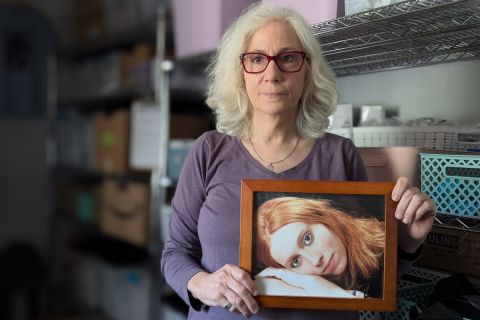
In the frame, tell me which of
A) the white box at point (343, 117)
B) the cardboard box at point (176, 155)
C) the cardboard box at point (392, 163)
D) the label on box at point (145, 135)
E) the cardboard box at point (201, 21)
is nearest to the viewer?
the cardboard box at point (392, 163)

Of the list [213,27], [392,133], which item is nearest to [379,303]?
[392,133]

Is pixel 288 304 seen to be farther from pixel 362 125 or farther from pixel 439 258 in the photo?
pixel 362 125

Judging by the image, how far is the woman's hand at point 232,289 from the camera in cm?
89

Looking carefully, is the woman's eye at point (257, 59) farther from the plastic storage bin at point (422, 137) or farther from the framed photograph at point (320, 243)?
the plastic storage bin at point (422, 137)

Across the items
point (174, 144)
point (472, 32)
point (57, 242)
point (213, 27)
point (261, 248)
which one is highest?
point (213, 27)

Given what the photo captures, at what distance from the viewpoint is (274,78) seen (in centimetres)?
99

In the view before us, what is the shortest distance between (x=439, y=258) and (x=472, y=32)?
2.01 ft

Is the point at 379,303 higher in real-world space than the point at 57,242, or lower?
higher

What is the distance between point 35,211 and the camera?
10.5ft

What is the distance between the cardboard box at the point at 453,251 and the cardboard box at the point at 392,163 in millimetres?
155

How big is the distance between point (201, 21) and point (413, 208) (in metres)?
1.22

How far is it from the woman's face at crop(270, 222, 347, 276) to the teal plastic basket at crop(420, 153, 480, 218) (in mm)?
379

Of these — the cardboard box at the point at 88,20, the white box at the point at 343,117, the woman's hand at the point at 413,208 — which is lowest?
the woman's hand at the point at 413,208

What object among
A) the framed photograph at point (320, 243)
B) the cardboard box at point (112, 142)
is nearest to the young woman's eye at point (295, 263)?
the framed photograph at point (320, 243)
